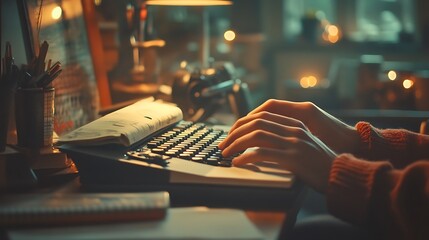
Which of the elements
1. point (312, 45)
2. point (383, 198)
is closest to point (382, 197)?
point (383, 198)

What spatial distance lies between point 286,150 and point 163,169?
17 cm

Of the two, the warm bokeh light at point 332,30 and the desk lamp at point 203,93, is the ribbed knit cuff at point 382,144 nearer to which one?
the desk lamp at point 203,93

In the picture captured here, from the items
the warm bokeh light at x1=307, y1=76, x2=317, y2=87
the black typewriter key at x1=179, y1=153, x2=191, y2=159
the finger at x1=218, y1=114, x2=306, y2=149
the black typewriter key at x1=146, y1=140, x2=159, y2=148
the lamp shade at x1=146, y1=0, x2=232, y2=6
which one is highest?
the lamp shade at x1=146, y1=0, x2=232, y2=6

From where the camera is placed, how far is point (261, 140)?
2.86 feet

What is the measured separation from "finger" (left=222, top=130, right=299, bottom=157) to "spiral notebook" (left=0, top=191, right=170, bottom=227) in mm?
187

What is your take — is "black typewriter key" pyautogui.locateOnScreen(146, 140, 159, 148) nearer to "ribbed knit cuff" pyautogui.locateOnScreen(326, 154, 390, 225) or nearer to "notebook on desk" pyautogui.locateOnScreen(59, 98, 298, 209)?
"notebook on desk" pyautogui.locateOnScreen(59, 98, 298, 209)

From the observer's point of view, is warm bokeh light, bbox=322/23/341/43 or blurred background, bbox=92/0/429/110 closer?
blurred background, bbox=92/0/429/110

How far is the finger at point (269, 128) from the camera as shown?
90 cm

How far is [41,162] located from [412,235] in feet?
1.78

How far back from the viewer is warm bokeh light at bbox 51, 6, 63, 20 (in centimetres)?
126

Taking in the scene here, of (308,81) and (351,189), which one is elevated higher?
(351,189)

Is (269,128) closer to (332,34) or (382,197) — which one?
(382,197)

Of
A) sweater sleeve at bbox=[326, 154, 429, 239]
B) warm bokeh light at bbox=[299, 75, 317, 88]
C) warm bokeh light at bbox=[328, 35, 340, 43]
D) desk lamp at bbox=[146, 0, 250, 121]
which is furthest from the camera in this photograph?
warm bokeh light at bbox=[328, 35, 340, 43]

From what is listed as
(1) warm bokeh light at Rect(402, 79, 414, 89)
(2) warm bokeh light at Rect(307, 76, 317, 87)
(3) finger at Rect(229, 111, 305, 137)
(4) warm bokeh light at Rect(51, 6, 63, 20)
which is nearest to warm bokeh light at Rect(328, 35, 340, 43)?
(2) warm bokeh light at Rect(307, 76, 317, 87)
